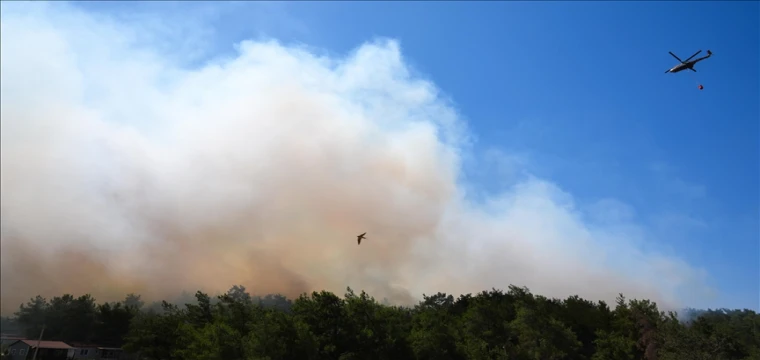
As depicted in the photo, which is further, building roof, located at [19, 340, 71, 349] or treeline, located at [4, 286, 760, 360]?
building roof, located at [19, 340, 71, 349]

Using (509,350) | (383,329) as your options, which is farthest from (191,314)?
(509,350)

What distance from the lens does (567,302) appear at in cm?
10481

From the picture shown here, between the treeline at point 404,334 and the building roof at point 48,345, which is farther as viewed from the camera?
the building roof at point 48,345

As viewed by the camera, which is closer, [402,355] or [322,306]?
[322,306]

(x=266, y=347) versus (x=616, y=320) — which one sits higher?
(x=616, y=320)

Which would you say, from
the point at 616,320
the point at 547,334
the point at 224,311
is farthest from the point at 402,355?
the point at 616,320

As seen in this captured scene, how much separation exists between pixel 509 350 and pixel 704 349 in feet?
88.3

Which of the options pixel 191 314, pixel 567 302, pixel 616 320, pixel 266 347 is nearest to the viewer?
pixel 266 347

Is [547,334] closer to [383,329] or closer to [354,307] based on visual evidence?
[383,329]

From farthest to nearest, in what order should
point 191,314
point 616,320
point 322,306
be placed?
1. point 616,320
2. point 191,314
3. point 322,306

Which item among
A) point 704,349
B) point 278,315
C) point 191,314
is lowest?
point 704,349

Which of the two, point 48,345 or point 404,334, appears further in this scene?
point 48,345

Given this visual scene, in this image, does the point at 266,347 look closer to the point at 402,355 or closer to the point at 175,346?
the point at 402,355

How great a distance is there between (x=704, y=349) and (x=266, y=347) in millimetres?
60818
